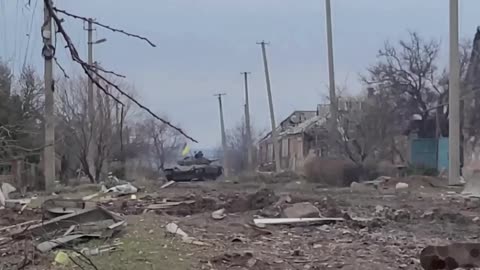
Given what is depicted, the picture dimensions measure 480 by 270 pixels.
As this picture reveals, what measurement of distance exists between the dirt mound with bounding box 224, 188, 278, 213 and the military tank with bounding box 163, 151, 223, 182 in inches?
797

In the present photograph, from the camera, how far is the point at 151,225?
12.9 metres

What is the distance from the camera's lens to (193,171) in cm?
4003

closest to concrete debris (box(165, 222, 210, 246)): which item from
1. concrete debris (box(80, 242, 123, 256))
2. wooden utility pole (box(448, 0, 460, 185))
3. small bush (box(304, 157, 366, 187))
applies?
concrete debris (box(80, 242, 123, 256))

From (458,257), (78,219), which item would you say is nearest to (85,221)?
(78,219)

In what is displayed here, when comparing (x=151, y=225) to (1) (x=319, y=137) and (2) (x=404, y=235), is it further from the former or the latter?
(1) (x=319, y=137)

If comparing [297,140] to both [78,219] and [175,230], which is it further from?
[78,219]

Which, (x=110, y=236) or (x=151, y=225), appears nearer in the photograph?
(x=110, y=236)

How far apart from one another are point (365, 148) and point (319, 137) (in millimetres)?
12262

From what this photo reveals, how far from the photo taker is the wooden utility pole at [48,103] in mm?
3404

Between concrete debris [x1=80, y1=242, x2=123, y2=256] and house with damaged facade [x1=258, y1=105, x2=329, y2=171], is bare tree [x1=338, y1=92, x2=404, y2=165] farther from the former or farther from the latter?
concrete debris [x1=80, y1=242, x2=123, y2=256]

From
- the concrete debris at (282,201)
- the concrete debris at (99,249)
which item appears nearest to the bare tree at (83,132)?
the concrete debris at (282,201)

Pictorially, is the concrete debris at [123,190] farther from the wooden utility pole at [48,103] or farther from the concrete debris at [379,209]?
the concrete debris at [379,209]

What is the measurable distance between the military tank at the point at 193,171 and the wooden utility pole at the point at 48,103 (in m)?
13.7

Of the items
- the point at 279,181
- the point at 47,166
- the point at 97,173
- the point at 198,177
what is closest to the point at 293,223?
the point at 47,166
